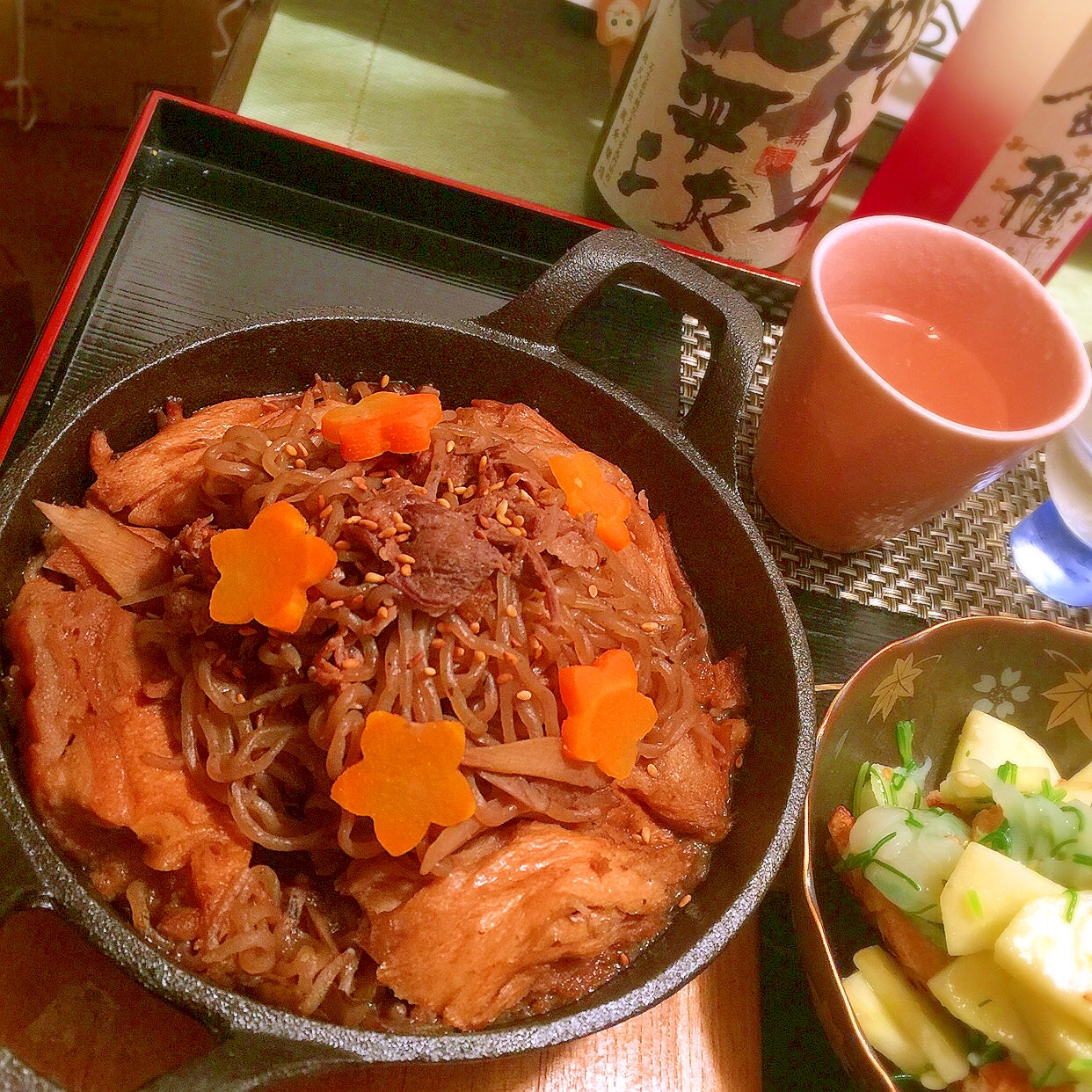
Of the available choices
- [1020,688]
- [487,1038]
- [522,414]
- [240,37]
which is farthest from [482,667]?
[240,37]

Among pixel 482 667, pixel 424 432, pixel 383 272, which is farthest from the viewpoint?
pixel 383 272

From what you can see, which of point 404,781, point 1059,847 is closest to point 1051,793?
point 1059,847

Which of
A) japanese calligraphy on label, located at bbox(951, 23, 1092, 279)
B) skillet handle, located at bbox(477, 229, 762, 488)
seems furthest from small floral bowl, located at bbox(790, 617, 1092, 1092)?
japanese calligraphy on label, located at bbox(951, 23, 1092, 279)

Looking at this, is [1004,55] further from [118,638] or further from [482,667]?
[118,638]

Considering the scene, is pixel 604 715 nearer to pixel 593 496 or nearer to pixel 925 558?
pixel 593 496

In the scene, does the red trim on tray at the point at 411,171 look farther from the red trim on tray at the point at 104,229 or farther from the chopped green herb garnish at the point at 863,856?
the chopped green herb garnish at the point at 863,856

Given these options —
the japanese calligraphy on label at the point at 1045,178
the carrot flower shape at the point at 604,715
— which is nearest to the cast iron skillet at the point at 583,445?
the carrot flower shape at the point at 604,715
